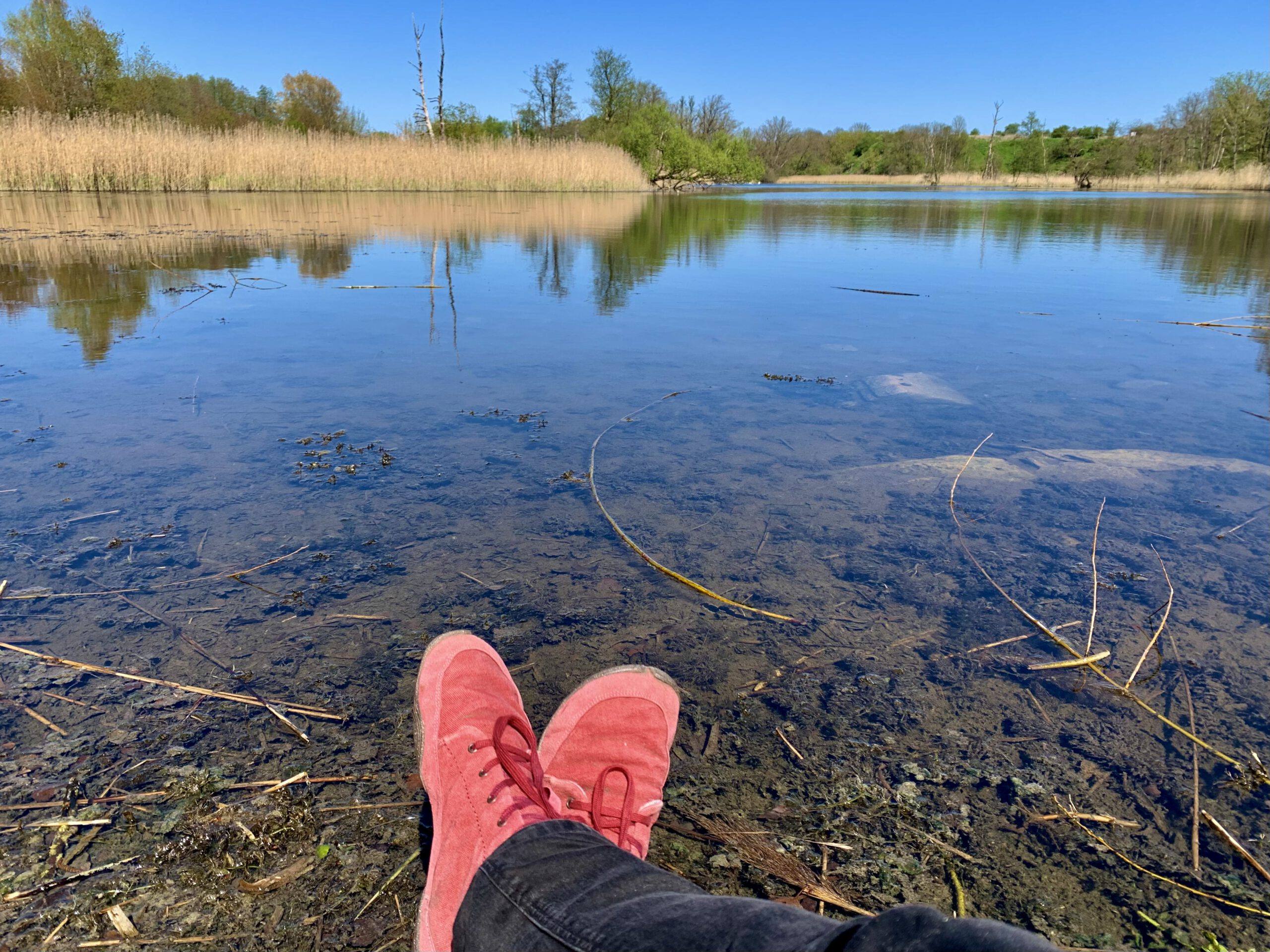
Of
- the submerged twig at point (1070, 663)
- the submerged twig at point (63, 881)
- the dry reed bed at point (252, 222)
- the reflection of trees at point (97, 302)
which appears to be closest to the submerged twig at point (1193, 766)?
the submerged twig at point (1070, 663)

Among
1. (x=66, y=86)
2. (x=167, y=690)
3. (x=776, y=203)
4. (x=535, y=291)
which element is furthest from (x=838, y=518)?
(x=66, y=86)

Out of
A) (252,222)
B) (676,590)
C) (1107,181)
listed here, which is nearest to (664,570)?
(676,590)

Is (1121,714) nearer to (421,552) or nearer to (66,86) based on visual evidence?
(421,552)

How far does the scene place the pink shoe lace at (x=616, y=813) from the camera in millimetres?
1234

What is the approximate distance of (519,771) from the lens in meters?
1.28

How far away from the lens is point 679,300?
20.4 feet

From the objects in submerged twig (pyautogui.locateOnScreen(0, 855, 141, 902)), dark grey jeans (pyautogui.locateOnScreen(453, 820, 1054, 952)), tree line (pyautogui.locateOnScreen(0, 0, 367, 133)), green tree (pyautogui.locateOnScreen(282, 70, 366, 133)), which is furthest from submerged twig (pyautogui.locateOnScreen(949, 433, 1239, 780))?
green tree (pyautogui.locateOnScreen(282, 70, 366, 133))

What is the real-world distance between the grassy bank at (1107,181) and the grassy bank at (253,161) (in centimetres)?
3033

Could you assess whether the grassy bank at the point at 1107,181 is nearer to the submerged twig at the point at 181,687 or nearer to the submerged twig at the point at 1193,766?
the submerged twig at the point at 1193,766

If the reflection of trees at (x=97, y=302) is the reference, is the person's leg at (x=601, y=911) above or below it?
below

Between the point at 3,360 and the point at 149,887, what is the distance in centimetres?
396

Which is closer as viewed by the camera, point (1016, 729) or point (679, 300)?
point (1016, 729)

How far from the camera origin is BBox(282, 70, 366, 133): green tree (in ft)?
180

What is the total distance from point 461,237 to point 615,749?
35.1 ft
